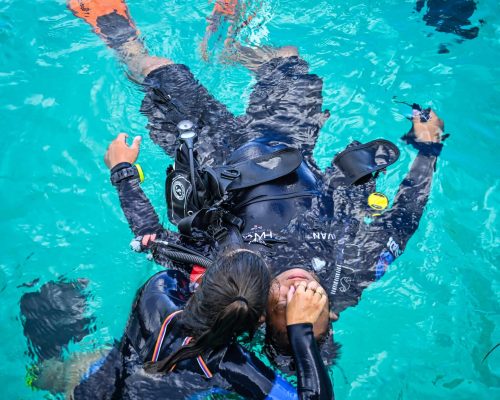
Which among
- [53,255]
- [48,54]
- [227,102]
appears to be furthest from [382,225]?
[48,54]

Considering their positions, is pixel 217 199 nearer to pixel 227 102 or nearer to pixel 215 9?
pixel 227 102

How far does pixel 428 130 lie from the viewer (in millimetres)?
3137

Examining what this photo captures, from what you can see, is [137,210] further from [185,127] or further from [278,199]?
[278,199]

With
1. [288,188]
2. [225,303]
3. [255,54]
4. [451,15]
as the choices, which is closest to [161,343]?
[225,303]

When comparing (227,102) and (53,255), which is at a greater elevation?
(227,102)

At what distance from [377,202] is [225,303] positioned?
1.54m

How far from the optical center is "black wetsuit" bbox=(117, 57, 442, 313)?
2.53 meters

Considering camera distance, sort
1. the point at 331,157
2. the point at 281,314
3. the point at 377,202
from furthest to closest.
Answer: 1. the point at 331,157
2. the point at 377,202
3. the point at 281,314

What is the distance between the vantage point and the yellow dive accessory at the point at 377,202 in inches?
113

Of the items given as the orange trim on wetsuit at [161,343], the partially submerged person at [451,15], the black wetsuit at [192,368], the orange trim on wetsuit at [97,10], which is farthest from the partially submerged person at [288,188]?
the partially submerged person at [451,15]

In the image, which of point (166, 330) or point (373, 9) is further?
point (373, 9)

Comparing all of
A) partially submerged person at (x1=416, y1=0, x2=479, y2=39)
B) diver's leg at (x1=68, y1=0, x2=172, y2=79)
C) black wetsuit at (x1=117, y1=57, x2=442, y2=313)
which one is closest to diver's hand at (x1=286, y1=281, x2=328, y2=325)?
black wetsuit at (x1=117, y1=57, x2=442, y2=313)

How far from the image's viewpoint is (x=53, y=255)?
10.2 ft

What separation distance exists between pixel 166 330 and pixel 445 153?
2763 millimetres
